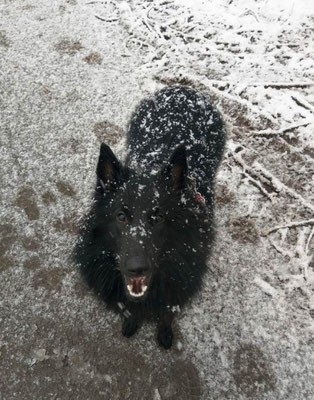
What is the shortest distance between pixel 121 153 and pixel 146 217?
8.27ft

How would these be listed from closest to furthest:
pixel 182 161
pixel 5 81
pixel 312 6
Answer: pixel 182 161
pixel 5 81
pixel 312 6

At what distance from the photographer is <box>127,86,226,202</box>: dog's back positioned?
3639 mm

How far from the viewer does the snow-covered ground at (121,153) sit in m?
3.58

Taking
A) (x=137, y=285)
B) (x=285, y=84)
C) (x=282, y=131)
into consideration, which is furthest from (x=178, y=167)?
(x=285, y=84)

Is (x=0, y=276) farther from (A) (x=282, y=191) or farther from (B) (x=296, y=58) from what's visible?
(B) (x=296, y=58)

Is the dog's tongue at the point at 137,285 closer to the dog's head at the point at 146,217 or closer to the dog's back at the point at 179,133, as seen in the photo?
the dog's head at the point at 146,217

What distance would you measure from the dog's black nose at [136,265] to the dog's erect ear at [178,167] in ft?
2.28

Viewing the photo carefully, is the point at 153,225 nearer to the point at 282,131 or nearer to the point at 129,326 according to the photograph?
the point at 129,326

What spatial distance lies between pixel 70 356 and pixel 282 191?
3.25 meters

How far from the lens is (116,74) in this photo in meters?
6.24

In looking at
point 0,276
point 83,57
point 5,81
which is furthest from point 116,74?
point 0,276

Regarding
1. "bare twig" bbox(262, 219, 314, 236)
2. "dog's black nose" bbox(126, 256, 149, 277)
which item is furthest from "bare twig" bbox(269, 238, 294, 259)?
"dog's black nose" bbox(126, 256, 149, 277)

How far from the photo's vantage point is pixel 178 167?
9.44 ft

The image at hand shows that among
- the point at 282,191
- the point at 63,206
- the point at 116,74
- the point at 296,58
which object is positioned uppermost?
the point at 296,58
